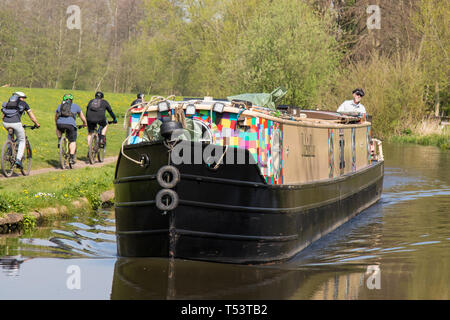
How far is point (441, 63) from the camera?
41875 millimetres

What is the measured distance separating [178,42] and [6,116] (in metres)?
44.5

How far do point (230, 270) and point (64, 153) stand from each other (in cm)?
974

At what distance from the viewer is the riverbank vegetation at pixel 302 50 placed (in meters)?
38.5

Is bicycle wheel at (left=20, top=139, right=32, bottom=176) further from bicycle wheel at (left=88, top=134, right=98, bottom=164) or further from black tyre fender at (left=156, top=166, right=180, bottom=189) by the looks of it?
black tyre fender at (left=156, top=166, right=180, bottom=189)

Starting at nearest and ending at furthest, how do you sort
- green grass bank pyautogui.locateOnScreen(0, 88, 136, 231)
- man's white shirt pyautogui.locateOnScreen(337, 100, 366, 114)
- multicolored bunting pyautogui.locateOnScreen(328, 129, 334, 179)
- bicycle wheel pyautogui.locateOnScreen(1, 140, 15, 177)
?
green grass bank pyautogui.locateOnScreen(0, 88, 136, 231), multicolored bunting pyautogui.locateOnScreen(328, 129, 334, 179), bicycle wheel pyautogui.locateOnScreen(1, 140, 15, 177), man's white shirt pyautogui.locateOnScreen(337, 100, 366, 114)

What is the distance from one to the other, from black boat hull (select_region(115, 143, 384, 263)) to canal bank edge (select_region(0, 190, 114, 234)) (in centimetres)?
227

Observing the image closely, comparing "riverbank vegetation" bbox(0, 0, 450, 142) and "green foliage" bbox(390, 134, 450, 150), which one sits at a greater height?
"riverbank vegetation" bbox(0, 0, 450, 142)

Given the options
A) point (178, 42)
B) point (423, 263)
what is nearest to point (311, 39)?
point (178, 42)

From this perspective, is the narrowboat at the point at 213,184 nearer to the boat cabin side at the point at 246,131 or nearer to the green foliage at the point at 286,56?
the boat cabin side at the point at 246,131

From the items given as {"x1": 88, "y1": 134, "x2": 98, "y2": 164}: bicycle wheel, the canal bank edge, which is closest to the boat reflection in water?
the canal bank edge

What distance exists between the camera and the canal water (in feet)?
26.4

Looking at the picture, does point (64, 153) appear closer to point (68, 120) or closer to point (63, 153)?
point (63, 153)
